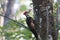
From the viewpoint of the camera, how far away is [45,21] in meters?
2.35

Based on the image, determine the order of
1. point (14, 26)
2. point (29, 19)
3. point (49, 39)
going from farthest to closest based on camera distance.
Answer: point (14, 26) → point (29, 19) → point (49, 39)

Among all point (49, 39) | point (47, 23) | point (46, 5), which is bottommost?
point (49, 39)

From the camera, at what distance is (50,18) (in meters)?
2.36

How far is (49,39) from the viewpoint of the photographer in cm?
230

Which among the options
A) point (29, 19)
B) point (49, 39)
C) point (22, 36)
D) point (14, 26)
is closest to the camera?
point (49, 39)

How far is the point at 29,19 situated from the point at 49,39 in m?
0.49

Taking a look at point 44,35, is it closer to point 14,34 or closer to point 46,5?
point 46,5

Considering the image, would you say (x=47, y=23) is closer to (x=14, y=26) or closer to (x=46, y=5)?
(x=46, y=5)

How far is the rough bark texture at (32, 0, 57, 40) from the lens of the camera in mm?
2330

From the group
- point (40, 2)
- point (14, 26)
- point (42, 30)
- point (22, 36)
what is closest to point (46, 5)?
point (40, 2)

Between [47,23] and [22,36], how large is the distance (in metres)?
1.11

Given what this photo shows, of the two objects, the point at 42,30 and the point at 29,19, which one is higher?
the point at 29,19

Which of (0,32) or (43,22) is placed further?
(0,32)

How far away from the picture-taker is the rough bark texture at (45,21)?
233 cm
